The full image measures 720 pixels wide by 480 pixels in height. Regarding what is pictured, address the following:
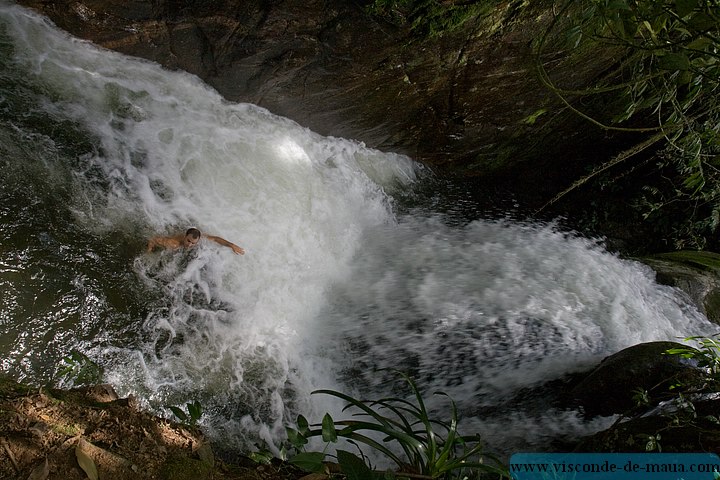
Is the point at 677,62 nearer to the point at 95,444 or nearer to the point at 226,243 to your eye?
the point at 95,444

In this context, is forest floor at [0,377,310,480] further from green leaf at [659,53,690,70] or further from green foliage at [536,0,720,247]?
green foliage at [536,0,720,247]

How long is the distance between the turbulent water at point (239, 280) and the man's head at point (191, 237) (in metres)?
0.13

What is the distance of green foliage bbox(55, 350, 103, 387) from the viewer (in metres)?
Result: 2.84

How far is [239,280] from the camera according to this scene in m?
4.01

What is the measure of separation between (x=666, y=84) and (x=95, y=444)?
133 inches

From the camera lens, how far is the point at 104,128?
151 inches

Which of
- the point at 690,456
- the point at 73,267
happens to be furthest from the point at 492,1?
the point at 73,267

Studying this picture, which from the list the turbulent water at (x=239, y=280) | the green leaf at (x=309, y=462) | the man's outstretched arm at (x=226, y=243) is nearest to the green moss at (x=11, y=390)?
the turbulent water at (x=239, y=280)

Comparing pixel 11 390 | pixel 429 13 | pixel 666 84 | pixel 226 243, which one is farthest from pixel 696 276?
pixel 11 390

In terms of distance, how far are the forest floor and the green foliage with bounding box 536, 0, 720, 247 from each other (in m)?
2.47

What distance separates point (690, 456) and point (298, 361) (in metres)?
2.65

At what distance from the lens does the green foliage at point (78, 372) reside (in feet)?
9.30

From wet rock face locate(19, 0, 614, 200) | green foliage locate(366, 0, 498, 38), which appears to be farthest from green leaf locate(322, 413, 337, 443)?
green foliage locate(366, 0, 498, 38)

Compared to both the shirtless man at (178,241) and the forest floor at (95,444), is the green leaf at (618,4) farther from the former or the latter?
the shirtless man at (178,241)
